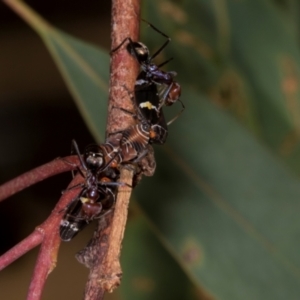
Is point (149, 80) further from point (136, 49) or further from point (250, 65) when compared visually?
point (250, 65)

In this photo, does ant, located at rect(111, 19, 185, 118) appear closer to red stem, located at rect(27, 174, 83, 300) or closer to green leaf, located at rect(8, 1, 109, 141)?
red stem, located at rect(27, 174, 83, 300)

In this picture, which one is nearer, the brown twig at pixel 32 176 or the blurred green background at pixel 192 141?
the brown twig at pixel 32 176

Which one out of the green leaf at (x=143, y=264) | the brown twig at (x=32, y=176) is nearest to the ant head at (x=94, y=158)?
Answer: the brown twig at (x=32, y=176)

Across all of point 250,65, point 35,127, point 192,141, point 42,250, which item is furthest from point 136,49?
point 35,127

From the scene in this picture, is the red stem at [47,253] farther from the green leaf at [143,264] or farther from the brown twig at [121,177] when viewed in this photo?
the green leaf at [143,264]

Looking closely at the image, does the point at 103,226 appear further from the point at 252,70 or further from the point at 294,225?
the point at 252,70

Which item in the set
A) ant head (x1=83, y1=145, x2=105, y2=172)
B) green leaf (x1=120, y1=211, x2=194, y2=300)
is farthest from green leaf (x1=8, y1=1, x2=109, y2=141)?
ant head (x1=83, y1=145, x2=105, y2=172)
